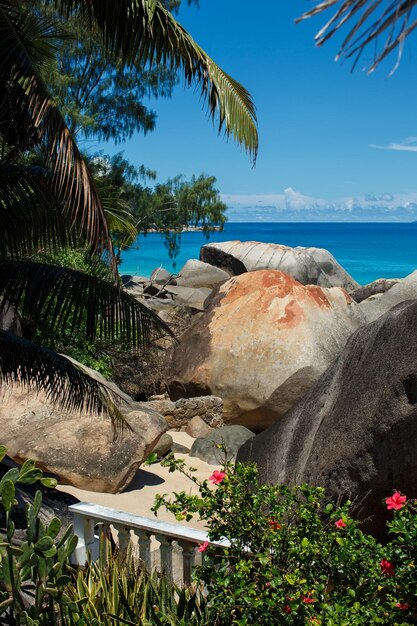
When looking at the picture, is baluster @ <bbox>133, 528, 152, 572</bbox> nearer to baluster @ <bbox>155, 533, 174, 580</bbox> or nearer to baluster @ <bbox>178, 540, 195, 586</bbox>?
baluster @ <bbox>155, 533, 174, 580</bbox>

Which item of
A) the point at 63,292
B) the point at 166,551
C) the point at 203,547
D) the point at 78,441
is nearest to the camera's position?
the point at 203,547

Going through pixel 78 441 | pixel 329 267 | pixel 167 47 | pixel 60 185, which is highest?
pixel 167 47

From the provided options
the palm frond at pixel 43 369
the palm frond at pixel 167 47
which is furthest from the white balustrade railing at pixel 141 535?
the palm frond at pixel 167 47

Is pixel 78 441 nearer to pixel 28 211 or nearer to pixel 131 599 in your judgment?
pixel 28 211

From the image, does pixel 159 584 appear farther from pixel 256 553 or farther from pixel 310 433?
pixel 310 433

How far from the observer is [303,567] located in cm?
375

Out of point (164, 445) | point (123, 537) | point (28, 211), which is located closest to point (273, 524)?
point (123, 537)

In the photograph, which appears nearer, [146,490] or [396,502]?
[396,502]

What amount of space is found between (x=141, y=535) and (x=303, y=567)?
65.4 inches

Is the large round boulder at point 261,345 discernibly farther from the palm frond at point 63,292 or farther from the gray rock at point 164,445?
the palm frond at point 63,292

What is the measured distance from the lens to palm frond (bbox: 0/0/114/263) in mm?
5977

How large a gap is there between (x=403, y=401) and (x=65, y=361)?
307 centimetres

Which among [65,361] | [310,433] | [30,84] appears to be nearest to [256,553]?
[310,433]

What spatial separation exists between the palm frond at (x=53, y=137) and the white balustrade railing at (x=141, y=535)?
75.0 inches
